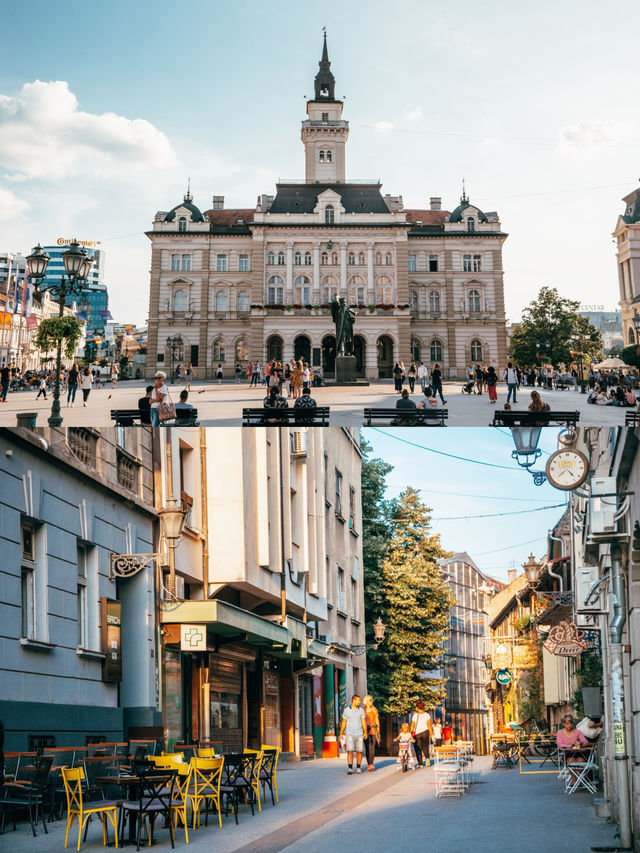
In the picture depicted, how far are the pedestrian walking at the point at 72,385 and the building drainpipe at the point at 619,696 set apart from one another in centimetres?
1226

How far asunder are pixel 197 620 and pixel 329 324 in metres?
45.3

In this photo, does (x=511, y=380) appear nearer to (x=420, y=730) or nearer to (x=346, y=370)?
(x=346, y=370)

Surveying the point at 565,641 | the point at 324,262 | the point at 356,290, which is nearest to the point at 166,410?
the point at 565,641

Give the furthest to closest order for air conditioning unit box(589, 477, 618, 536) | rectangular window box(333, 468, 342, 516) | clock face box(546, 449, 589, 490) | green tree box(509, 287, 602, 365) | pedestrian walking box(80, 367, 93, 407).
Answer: green tree box(509, 287, 602, 365)
rectangular window box(333, 468, 342, 516)
pedestrian walking box(80, 367, 93, 407)
clock face box(546, 449, 589, 490)
air conditioning unit box(589, 477, 618, 536)

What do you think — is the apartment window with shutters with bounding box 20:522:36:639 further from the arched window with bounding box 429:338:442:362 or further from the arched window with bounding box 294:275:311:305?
the arched window with bounding box 294:275:311:305

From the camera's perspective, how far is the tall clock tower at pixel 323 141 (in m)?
86.7

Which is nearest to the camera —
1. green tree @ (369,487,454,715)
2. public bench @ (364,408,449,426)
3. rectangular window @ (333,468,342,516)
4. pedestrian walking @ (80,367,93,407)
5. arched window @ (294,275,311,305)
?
public bench @ (364,408,449,426)

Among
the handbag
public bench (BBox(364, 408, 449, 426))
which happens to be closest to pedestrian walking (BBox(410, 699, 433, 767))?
public bench (BBox(364, 408, 449, 426))

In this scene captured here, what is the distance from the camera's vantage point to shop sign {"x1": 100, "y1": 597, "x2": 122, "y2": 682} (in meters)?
15.3

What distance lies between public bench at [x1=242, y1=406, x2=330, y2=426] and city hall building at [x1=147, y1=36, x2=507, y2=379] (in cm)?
5552

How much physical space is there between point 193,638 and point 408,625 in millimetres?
19937

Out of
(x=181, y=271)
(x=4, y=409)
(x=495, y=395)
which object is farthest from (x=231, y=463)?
(x=181, y=271)

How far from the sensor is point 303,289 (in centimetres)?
8044

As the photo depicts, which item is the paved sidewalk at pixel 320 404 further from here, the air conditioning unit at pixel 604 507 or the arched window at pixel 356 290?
the arched window at pixel 356 290
